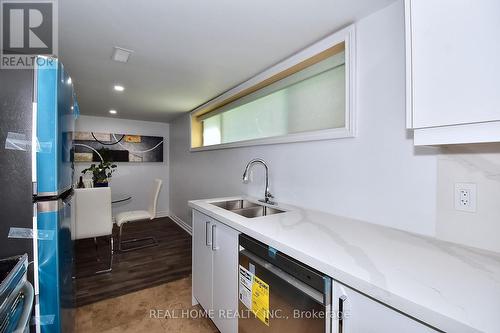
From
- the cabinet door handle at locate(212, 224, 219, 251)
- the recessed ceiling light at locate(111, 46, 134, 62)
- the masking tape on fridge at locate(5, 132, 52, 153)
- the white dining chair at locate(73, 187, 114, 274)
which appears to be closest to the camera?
the masking tape on fridge at locate(5, 132, 52, 153)

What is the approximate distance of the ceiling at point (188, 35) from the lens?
4.09 ft

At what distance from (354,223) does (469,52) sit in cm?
93

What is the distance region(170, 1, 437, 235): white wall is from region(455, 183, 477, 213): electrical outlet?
88mm

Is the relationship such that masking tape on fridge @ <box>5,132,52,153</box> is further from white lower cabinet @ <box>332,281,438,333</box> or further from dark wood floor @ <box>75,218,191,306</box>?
dark wood floor @ <box>75,218,191,306</box>

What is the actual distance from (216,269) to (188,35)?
1651mm

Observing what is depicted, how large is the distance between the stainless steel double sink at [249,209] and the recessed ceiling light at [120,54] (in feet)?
4.64

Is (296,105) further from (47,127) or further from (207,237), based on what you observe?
(47,127)

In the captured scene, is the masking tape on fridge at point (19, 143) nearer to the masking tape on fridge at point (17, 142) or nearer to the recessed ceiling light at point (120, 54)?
the masking tape on fridge at point (17, 142)

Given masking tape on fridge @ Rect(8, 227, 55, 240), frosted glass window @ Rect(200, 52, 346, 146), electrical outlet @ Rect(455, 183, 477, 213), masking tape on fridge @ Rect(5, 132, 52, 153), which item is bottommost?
masking tape on fridge @ Rect(8, 227, 55, 240)

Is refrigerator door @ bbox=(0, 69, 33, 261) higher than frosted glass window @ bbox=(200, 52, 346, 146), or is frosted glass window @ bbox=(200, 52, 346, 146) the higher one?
Answer: frosted glass window @ bbox=(200, 52, 346, 146)

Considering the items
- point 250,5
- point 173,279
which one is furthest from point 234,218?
point 173,279

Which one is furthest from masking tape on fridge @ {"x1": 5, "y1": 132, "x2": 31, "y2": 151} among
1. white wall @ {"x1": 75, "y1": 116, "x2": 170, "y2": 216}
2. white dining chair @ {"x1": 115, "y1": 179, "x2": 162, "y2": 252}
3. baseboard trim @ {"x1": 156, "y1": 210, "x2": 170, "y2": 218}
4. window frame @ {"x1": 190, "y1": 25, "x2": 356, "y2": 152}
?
baseboard trim @ {"x1": 156, "y1": 210, "x2": 170, "y2": 218}

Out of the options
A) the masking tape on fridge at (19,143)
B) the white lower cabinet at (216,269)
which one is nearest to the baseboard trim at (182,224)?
the white lower cabinet at (216,269)

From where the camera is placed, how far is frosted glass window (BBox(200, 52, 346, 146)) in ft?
5.22
